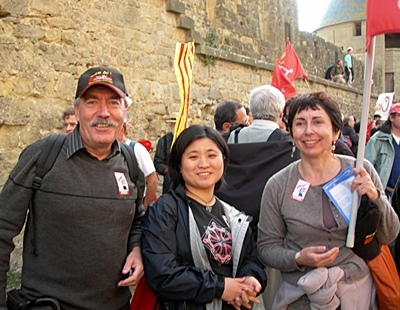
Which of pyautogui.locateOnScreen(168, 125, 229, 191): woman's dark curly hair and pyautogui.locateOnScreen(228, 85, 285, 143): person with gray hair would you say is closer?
pyautogui.locateOnScreen(168, 125, 229, 191): woman's dark curly hair

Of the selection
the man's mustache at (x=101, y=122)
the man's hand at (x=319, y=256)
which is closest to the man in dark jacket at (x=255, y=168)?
the man's hand at (x=319, y=256)

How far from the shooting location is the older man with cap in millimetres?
2082

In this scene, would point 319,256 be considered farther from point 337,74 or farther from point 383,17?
point 337,74

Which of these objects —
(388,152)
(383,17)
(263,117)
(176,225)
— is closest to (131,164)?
(176,225)

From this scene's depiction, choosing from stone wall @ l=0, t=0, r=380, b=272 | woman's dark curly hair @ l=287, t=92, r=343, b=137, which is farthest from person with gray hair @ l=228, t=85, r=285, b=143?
stone wall @ l=0, t=0, r=380, b=272

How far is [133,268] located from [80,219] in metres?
0.40

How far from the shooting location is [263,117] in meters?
Result: 3.78

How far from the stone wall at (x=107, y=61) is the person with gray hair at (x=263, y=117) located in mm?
2669

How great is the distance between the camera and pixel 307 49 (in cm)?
1805

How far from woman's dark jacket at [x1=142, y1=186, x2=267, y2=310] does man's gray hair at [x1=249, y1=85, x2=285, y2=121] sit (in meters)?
1.63

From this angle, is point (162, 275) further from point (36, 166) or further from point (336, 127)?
point (336, 127)

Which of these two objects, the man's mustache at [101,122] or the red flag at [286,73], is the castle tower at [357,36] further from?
the man's mustache at [101,122]

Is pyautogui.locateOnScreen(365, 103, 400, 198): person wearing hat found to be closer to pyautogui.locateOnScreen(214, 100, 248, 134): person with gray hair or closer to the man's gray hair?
pyautogui.locateOnScreen(214, 100, 248, 134): person with gray hair

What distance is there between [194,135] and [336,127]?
87cm
